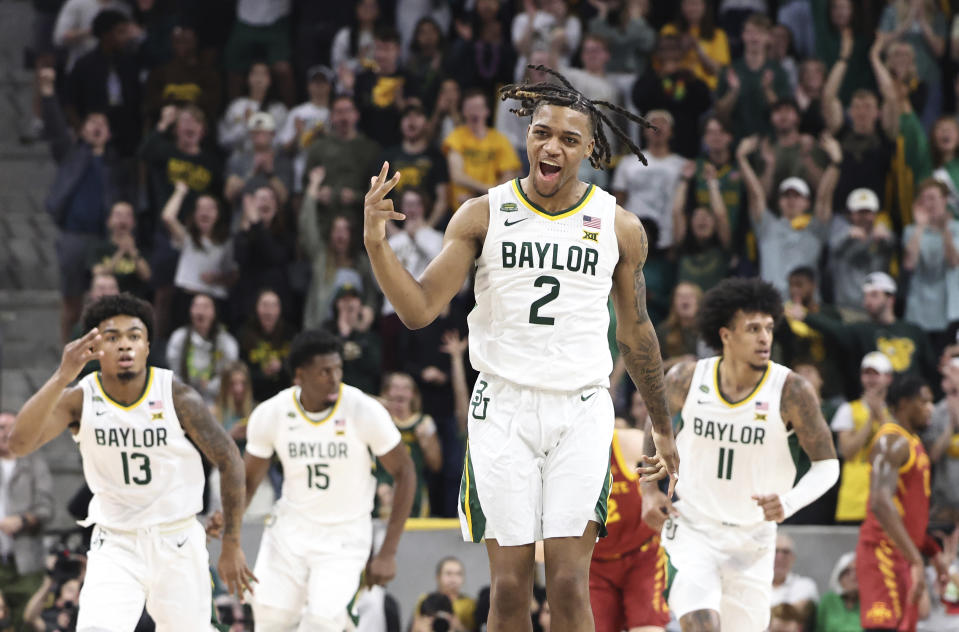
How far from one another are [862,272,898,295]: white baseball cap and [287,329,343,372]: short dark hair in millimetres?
5461

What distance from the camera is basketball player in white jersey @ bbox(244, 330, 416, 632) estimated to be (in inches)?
369

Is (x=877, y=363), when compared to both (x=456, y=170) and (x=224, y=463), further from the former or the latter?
(x=224, y=463)

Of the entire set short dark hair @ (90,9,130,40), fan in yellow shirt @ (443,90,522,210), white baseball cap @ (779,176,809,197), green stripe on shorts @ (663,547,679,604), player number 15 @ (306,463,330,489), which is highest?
short dark hair @ (90,9,130,40)

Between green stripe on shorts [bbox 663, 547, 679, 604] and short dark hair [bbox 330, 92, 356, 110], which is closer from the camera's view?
green stripe on shorts [bbox 663, 547, 679, 604]

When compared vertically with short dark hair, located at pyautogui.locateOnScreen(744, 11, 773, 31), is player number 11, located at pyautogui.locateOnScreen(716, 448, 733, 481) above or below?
below

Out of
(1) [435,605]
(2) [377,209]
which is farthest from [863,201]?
→ (2) [377,209]

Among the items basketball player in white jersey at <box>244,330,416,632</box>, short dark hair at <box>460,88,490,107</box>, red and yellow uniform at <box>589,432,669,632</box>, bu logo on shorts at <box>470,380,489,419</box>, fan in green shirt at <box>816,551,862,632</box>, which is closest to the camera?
bu logo on shorts at <box>470,380,489,419</box>

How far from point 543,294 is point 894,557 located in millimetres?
5571

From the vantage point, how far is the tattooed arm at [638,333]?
6.14m

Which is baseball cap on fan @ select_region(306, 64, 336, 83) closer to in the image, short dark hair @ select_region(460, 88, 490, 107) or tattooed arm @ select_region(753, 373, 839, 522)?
short dark hair @ select_region(460, 88, 490, 107)

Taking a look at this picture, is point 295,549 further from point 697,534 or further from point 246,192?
point 246,192

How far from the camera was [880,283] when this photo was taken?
12.8 m

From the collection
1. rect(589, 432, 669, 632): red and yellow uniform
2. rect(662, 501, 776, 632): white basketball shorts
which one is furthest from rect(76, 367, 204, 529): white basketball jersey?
rect(662, 501, 776, 632): white basketball shorts

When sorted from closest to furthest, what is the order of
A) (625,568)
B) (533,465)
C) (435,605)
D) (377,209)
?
(377,209) < (533,465) < (625,568) < (435,605)
